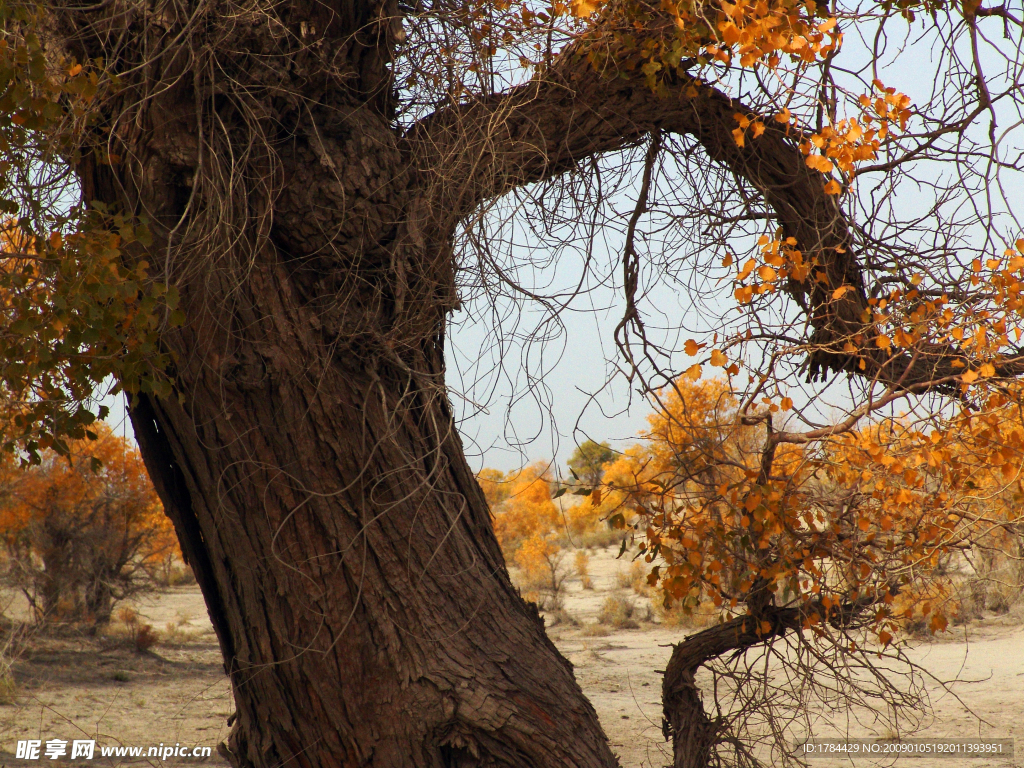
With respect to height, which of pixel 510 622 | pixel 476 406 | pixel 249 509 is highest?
pixel 476 406

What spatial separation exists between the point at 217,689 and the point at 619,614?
18.5 feet

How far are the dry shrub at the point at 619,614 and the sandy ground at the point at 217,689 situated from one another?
179mm

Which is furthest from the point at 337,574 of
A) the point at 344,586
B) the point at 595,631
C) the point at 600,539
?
the point at 600,539

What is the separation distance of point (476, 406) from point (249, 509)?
75cm

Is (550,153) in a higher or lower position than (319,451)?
higher

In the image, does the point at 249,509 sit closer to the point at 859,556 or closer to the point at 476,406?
the point at 476,406

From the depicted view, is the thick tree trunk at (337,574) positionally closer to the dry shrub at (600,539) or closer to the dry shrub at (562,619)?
the dry shrub at (562,619)

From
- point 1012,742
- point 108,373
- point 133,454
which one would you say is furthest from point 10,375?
point 133,454

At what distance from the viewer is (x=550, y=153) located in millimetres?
2545

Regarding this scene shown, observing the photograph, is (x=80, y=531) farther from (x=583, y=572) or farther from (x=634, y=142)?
(x=634, y=142)

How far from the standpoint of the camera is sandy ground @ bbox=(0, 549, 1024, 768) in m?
5.69

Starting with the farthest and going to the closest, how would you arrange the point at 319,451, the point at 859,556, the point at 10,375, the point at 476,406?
1. the point at 859,556
2. the point at 476,406
3. the point at 319,451
4. the point at 10,375

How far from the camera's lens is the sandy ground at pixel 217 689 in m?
5.69

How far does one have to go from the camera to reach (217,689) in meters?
7.37
